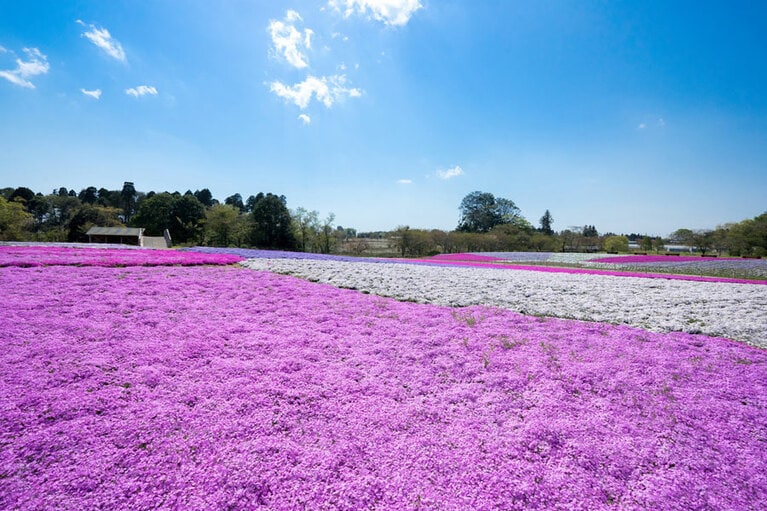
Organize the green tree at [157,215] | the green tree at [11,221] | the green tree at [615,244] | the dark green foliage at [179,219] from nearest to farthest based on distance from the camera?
the green tree at [11,221]
the green tree at [615,244]
the dark green foliage at [179,219]
the green tree at [157,215]

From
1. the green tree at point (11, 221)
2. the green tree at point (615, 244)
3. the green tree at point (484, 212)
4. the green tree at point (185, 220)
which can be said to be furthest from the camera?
the green tree at point (484, 212)

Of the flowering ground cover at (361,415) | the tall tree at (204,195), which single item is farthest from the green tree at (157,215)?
the flowering ground cover at (361,415)

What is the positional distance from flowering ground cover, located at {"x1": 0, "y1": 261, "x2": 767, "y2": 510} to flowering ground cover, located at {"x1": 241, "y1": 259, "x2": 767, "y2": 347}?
1.48 m

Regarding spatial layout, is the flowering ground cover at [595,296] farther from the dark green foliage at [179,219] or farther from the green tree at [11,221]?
the dark green foliage at [179,219]

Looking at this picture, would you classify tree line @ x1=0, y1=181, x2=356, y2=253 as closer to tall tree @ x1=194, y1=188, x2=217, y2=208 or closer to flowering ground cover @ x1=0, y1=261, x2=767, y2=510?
tall tree @ x1=194, y1=188, x2=217, y2=208

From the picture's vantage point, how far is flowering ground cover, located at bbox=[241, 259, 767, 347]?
9766 millimetres

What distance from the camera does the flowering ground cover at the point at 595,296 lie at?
977 centimetres

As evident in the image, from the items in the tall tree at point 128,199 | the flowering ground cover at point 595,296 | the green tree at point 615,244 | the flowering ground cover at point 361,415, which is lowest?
the flowering ground cover at point 361,415

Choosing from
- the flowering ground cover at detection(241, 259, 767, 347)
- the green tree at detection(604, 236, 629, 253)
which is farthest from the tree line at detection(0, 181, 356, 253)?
the green tree at detection(604, 236, 629, 253)

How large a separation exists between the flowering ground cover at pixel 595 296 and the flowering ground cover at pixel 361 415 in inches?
58.3

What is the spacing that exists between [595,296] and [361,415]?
489 inches

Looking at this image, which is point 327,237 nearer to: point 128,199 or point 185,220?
point 185,220

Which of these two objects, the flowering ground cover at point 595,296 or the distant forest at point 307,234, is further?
the distant forest at point 307,234

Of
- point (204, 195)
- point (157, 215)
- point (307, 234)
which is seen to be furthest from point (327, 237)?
point (204, 195)
